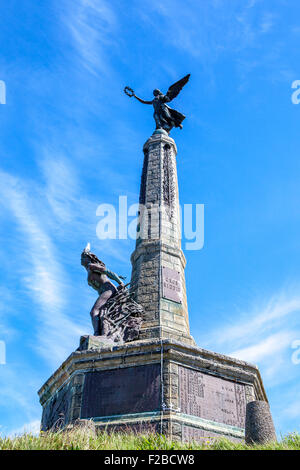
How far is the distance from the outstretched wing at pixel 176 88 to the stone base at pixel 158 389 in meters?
10.9

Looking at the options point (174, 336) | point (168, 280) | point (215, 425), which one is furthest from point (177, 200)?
point (215, 425)

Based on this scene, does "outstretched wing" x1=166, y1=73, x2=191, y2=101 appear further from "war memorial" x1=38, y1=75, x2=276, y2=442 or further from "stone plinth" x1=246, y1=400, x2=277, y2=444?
"stone plinth" x1=246, y1=400, x2=277, y2=444

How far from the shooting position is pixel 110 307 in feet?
37.7

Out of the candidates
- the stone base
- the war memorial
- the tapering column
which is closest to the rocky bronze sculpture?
the war memorial

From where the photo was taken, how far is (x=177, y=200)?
14531mm

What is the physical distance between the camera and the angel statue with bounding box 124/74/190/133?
685 inches

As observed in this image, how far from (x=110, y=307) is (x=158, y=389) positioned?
113 inches

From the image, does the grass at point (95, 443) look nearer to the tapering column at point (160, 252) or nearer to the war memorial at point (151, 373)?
the war memorial at point (151, 373)

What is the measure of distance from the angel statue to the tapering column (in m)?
1.34

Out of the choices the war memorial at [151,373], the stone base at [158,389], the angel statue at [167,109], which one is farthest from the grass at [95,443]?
the angel statue at [167,109]

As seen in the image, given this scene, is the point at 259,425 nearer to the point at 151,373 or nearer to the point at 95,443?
the point at 95,443

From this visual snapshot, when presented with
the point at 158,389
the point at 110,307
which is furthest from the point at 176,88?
the point at 158,389
